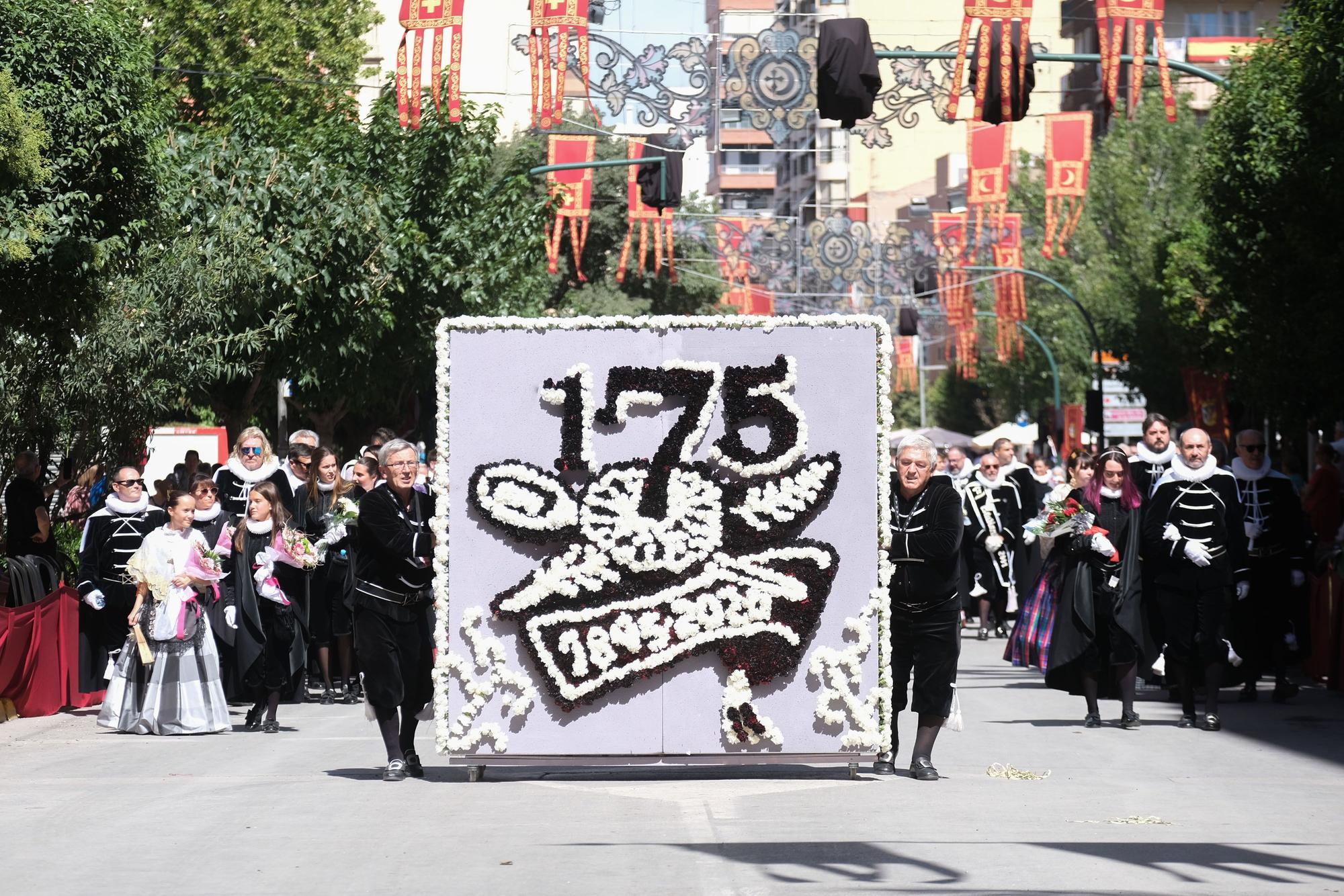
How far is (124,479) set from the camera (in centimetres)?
1568

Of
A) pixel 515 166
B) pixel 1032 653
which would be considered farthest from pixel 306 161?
pixel 1032 653

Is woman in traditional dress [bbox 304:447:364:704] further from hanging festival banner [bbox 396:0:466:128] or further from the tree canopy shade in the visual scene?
the tree canopy shade

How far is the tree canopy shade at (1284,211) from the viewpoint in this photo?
20766 mm

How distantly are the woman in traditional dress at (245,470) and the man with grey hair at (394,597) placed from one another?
542cm

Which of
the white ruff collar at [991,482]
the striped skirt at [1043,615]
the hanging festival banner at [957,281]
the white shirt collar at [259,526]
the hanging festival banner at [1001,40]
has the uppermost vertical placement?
the hanging festival banner at [957,281]

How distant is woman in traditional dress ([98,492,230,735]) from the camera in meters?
14.2

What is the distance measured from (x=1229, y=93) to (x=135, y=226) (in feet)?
47.3

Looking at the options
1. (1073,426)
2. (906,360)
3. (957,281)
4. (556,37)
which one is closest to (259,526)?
(556,37)

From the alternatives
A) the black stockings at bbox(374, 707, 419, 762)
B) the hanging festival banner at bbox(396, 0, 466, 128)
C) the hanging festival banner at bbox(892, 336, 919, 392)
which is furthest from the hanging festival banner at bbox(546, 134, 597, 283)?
the hanging festival banner at bbox(892, 336, 919, 392)

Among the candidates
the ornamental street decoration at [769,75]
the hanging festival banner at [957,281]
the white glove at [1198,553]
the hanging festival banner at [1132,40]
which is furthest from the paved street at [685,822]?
the hanging festival banner at [957,281]

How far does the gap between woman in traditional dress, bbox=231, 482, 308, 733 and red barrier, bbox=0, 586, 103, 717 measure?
1.59 m

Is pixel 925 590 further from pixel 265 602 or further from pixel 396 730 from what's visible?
pixel 265 602

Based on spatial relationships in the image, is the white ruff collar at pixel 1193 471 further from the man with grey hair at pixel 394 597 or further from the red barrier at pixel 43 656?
the red barrier at pixel 43 656

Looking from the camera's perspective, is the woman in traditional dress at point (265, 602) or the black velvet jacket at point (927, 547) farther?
the woman in traditional dress at point (265, 602)
